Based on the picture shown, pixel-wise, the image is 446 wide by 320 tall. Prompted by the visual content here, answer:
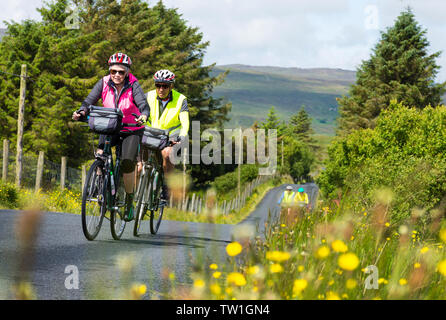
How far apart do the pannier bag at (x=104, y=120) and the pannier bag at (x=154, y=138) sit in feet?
2.25

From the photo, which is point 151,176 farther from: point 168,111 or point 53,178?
point 53,178

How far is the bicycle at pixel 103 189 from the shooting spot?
19.4 feet

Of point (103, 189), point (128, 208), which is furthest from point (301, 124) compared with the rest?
point (103, 189)

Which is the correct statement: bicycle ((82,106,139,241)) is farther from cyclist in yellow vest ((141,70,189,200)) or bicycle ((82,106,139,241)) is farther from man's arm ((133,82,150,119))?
cyclist in yellow vest ((141,70,189,200))

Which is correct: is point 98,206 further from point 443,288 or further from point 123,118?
point 443,288

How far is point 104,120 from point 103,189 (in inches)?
32.6

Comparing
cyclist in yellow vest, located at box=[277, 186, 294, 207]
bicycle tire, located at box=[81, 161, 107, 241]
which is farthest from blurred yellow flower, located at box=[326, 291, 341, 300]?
cyclist in yellow vest, located at box=[277, 186, 294, 207]

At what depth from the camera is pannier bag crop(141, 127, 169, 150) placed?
6512 millimetres

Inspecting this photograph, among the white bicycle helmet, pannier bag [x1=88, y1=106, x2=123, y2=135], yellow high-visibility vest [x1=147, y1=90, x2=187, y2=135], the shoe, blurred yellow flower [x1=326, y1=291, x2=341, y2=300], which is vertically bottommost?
blurred yellow flower [x1=326, y1=291, x2=341, y2=300]

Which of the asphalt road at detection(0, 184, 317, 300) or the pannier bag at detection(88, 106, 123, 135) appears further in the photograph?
the pannier bag at detection(88, 106, 123, 135)

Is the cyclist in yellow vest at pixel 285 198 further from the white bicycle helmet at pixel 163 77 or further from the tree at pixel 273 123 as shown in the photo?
the tree at pixel 273 123

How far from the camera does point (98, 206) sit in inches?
251

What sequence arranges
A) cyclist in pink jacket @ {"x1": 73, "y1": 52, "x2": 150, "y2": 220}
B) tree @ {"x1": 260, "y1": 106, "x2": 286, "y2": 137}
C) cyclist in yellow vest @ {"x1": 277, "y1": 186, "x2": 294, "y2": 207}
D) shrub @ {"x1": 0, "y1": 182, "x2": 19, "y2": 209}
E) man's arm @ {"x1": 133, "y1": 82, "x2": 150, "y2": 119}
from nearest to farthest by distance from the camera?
cyclist in pink jacket @ {"x1": 73, "y1": 52, "x2": 150, "y2": 220}, man's arm @ {"x1": 133, "y1": 82, "x2": 150, "y2": 119}, cyclist in yellow vest @ {"x1": 277, "y1": 186, "x2": 294, "y2": 207}, shrub @ {"x1": 0, "y1": 182, "x2": 19, "y2": 209}, tree @ {"x1": 260, "y1": 106, "x2": 286, "y2": 137}
